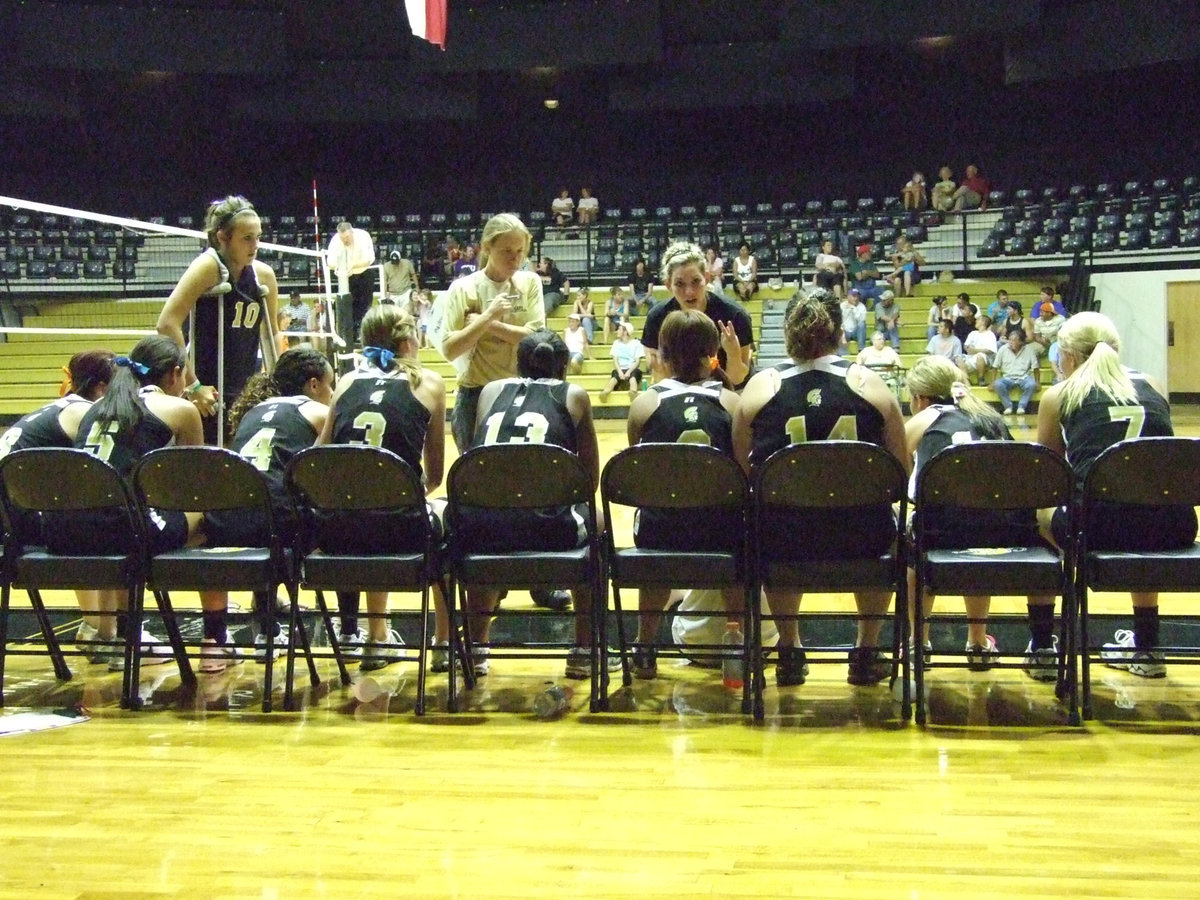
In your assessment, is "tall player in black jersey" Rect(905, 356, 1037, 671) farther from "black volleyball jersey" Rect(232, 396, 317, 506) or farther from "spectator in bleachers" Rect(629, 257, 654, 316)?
"spectator in bleachers" Rect(629, 257, 654, 316)

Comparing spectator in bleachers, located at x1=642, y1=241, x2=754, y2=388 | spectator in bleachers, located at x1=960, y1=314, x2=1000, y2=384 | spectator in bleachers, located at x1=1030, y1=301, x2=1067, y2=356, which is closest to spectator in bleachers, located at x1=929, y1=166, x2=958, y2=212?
spectator in bleachers, located at x1=1030, y1=301, x2=1067, y2=356

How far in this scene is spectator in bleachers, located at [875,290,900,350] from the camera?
16375mm

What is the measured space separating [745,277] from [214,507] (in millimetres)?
14868

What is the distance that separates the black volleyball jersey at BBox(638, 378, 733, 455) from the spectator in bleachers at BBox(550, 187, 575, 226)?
17.3 meters

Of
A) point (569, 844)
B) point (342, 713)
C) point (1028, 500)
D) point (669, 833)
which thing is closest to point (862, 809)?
point (669, 833)

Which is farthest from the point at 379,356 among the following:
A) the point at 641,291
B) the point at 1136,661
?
the point at 641,291

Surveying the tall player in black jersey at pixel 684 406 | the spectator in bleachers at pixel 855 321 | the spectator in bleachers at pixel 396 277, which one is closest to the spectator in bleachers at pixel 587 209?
the spectator in bleachers at pixel 396 277

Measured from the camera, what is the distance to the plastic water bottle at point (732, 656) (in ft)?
13.2

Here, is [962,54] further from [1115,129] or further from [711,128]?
[711,128]

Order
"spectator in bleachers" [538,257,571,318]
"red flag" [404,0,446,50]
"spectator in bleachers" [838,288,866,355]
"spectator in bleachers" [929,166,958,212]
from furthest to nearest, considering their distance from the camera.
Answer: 1. "spectator in bleachers" [929,166,958,212]
2. "spectator in bleachers" [538,257,571,318]
3. "spectator in bleachers" [838,288,866,355]
4. "red flag" [404,0,446,50]

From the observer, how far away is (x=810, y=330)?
4.05m

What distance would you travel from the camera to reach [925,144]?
2181 cm

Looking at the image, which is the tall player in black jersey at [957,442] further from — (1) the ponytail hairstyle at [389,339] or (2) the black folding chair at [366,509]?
(1) the ponytail hairstyle at [389,339]

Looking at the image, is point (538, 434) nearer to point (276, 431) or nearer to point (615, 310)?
point (276, 431)
